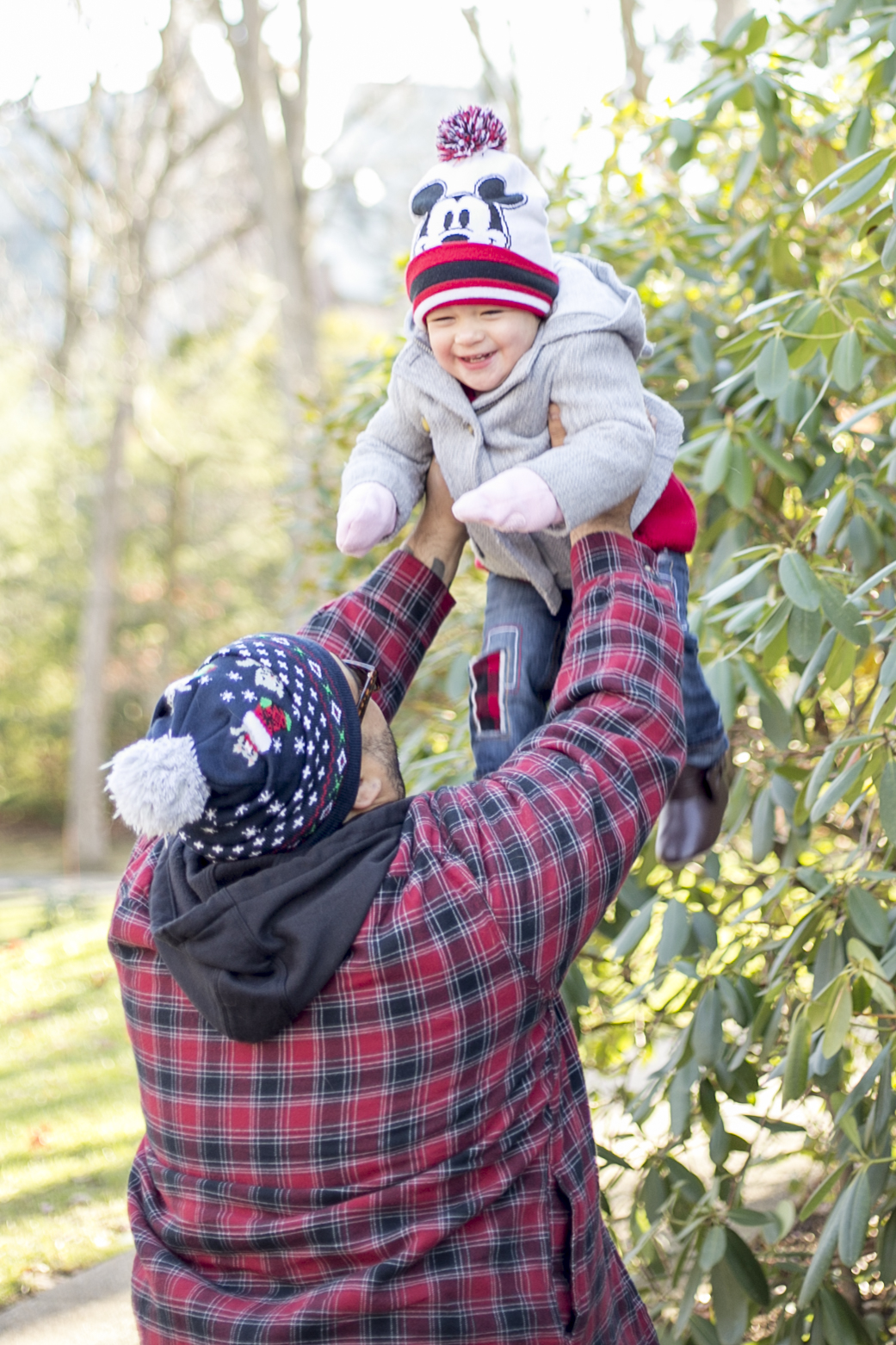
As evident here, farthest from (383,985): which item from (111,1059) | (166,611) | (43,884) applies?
(166,611)

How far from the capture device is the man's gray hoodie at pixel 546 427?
1.45 m

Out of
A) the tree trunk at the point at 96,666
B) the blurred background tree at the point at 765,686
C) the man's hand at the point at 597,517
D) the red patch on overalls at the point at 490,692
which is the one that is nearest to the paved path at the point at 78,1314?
the blurred background tree at the point at 765,686

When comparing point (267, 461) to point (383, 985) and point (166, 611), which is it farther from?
point (383, 985)

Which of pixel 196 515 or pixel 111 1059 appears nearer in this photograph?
pixel 111 1059

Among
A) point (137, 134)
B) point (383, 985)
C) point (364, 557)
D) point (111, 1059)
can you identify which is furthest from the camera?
point (137, 134)

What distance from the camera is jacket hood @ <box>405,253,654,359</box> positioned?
1.55m

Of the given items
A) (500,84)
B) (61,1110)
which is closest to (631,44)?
(500,84)

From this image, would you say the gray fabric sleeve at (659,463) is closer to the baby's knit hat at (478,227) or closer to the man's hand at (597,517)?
the man's hand at (597,517)

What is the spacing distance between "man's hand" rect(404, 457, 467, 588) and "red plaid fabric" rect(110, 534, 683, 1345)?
0.41m

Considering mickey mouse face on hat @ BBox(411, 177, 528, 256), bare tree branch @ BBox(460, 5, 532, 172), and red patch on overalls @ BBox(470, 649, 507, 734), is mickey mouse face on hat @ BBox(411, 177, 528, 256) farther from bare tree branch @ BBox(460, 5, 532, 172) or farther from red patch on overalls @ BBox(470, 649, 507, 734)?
bare tree branch @ BBox(460, 5, 532, 172)

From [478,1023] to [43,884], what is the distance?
9.72 m

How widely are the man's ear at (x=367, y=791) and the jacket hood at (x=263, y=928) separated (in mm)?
103

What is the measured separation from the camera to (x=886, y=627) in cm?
154

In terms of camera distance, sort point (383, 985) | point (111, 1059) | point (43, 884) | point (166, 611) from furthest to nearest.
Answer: point (166, 611), point (43, 884), point (111, 1059), point (383, 985)
